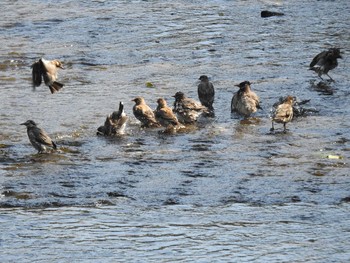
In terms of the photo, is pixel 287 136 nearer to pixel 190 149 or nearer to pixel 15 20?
pixel 190 149

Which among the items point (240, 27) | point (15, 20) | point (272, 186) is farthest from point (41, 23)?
point (272, 186)

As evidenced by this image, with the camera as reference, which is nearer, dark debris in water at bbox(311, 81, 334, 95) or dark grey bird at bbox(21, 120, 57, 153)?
dark grey bird at bbox(21, 120, 57, 153)

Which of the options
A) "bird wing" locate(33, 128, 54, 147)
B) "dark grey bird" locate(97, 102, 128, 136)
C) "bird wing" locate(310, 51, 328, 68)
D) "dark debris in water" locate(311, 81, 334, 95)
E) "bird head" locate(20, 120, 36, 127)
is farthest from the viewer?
"bird wing" locate(310, 51, 328, 68)

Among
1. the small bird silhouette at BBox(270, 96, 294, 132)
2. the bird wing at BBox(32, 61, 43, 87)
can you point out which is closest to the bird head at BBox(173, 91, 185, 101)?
the small bird silhouette at BBox(270, 96, 294, 132)

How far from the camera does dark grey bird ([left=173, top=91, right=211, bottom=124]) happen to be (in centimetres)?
1356

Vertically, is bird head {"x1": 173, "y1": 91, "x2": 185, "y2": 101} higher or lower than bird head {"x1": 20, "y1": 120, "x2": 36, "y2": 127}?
higher

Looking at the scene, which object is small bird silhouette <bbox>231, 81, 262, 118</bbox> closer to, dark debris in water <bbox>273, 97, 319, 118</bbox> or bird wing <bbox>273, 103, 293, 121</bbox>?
dark debris in water <bbox>273, 97, 319, 118</bbox>

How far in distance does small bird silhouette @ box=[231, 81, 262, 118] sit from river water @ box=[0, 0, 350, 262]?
18cm

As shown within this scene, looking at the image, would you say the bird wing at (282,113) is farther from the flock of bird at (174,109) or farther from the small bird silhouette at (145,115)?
the small bird silhouette at (145,115)

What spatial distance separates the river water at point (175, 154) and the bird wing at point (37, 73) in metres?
0.54

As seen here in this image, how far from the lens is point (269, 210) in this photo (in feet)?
31.6

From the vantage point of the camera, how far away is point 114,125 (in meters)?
12.7

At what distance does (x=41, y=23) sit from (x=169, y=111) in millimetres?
9594

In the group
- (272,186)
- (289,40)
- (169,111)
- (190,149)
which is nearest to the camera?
(272,186)
